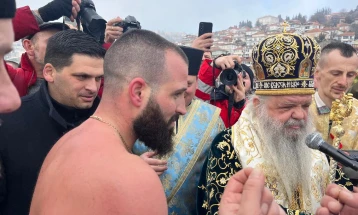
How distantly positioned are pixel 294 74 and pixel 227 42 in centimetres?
4891

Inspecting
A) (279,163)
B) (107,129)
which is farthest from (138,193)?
(279,163)

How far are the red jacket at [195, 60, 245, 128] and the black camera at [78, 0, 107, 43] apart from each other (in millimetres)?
1164

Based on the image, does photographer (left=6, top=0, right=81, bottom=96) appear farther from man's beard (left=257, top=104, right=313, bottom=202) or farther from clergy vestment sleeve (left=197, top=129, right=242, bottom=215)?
man's beard (left=257, top=104, right=313, bottom=202)

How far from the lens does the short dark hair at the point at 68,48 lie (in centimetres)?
325

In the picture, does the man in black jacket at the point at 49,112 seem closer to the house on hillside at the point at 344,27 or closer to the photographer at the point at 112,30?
the photographer at the point at 112,30

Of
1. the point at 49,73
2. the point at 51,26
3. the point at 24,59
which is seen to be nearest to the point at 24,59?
the point at 24,59

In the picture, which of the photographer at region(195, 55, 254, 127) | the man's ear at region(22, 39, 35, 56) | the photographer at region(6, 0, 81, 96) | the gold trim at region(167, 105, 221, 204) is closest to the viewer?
the gold trim at region(167, 105, 221, 204)

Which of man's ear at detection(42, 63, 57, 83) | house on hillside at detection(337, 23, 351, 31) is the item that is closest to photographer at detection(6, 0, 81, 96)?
man's ear at detection(42, 63, 57, 83)

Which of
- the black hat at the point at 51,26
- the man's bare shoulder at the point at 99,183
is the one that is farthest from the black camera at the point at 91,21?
the man's bare shoulder at the point at 99,183

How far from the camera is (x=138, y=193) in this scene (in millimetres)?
1677

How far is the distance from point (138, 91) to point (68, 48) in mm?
1307

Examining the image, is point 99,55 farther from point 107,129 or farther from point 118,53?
point 107,129

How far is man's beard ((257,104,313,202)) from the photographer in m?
3.12

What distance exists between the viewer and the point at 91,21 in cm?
407
